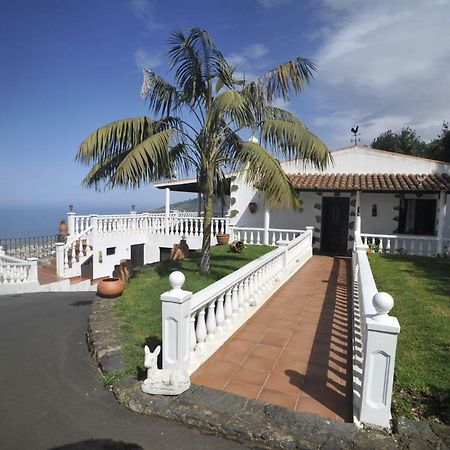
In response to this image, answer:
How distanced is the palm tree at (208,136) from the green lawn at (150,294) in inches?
50.0

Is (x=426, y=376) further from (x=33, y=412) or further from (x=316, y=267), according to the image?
(x=316, y=267)

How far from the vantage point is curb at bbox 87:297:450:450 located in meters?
2.56

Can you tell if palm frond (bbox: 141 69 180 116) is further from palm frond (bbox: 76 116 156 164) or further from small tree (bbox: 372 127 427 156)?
small tree (bbox: 372 127 427 156)

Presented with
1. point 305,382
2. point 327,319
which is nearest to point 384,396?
point 305,382

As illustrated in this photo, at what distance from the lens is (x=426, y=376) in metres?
3.60

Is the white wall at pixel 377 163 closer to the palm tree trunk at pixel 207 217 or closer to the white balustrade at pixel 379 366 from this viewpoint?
the palm tree trunk at pixel 207 217

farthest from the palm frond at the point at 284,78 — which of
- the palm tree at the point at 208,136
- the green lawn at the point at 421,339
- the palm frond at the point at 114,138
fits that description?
the green lawn at the point at 421,339

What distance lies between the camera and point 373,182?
13109 millimetres

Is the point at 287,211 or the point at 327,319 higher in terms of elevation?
the point at 287,211

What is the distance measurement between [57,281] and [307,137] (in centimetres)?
1001

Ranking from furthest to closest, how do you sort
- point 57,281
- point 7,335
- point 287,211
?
point 287,211, point 57,281, point 7,335

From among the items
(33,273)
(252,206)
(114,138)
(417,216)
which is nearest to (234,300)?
(114,138)

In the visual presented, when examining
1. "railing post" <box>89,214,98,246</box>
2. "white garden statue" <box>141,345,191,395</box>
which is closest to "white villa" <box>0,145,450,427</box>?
"railing post" <box>89,214,98,246</box>

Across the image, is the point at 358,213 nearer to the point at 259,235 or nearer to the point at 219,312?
the point at 259,235
